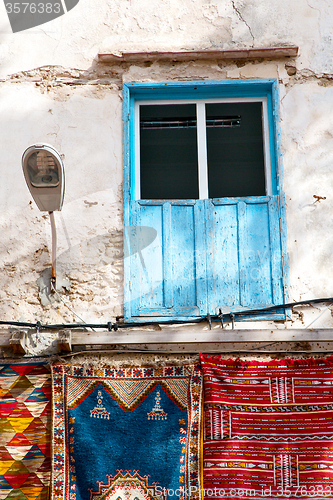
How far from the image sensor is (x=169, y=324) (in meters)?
4.90

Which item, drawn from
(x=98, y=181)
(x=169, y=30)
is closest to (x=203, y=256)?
(x=98, y=181)

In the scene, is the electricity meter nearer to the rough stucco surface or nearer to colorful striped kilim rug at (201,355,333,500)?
the rough stucco surface

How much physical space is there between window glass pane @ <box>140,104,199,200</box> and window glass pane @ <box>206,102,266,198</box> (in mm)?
186

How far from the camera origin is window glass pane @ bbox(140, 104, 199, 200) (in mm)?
5410

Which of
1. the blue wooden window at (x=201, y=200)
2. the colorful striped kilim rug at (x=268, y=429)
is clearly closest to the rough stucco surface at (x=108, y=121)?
the blue wooden window at (x=201, y=200)

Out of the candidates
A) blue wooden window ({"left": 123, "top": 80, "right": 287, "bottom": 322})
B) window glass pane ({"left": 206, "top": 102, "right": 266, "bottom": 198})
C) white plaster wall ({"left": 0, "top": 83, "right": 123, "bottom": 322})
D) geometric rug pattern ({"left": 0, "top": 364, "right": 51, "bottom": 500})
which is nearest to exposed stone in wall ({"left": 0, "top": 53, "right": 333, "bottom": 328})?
white plaster wall ({"left": 0, "top": 83, "right": 123, "bottom": 322})

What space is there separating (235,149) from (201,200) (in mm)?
717

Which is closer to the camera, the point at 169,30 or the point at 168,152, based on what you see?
the point at 168,152

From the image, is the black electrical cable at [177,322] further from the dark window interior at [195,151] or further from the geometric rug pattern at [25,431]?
the dark window interior at [195,151]

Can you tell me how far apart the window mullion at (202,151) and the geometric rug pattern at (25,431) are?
2270 mm

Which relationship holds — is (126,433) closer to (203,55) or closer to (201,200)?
(201,200)

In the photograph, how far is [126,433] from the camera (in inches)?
176

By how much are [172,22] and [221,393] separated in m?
3.82

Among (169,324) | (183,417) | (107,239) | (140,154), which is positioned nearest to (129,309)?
(169,324)
